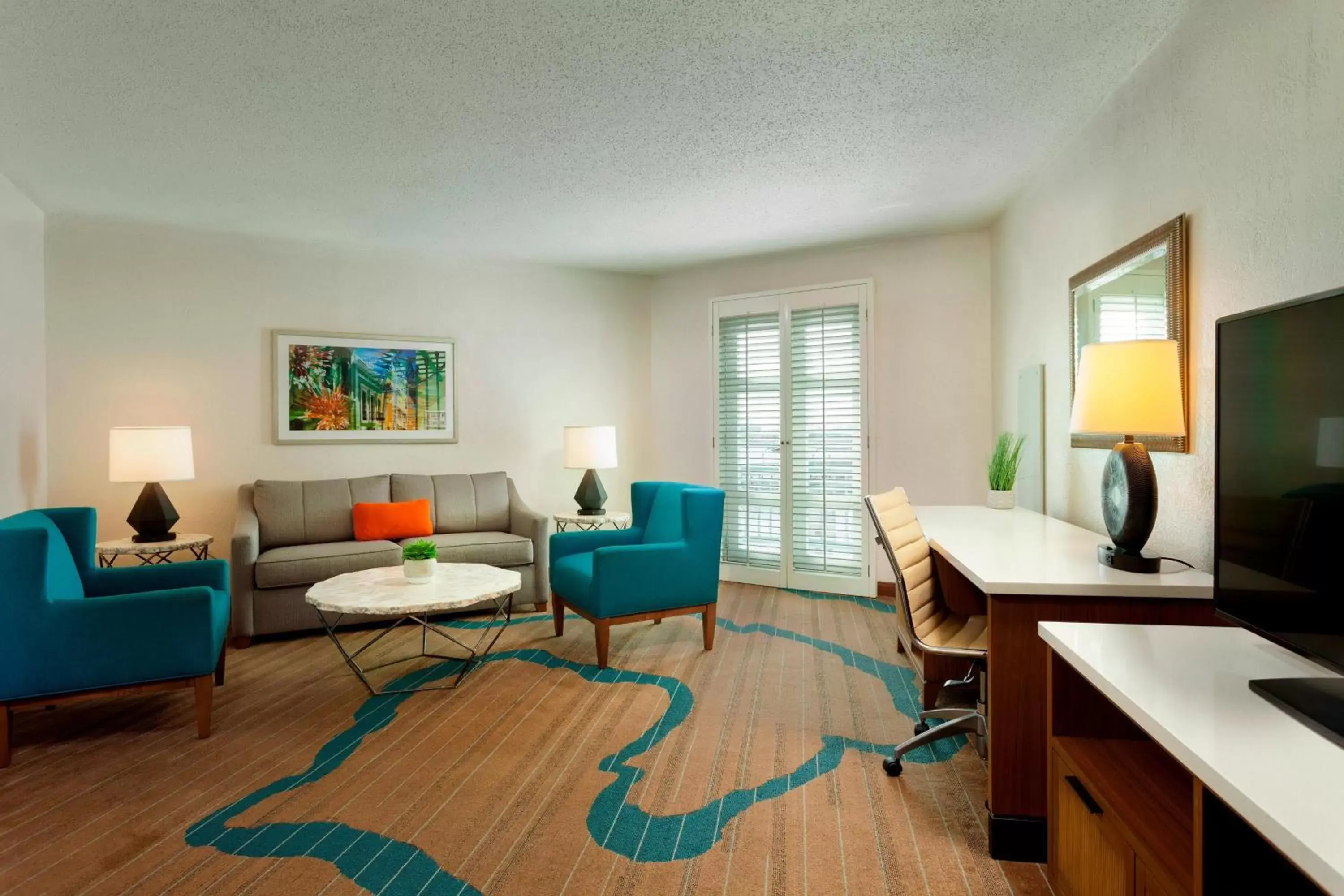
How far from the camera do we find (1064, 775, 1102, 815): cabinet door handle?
153 cm

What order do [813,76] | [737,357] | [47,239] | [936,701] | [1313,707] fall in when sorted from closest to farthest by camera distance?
[1313,707]
[813,76]
[936,701]
[47,239]
[737,357]

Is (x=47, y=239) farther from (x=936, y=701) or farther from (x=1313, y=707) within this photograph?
(x=1313, y=707)

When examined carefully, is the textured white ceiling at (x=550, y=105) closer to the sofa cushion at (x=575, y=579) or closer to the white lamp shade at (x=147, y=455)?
the white lamp shade at (x=147, y=455)

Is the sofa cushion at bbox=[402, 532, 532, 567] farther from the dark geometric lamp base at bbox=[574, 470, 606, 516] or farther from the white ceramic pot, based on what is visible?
the white ceramic pot

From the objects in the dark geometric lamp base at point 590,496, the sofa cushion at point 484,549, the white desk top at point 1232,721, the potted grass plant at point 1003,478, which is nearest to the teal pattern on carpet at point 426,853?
the white desk top at point 1232,721

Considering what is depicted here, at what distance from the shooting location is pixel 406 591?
127 inches

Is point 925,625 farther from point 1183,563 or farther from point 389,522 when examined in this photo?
point 389,522

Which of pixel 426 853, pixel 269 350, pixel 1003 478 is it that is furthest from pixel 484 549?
pixel 1003 478

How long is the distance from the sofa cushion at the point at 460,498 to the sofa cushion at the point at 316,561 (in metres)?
0.58

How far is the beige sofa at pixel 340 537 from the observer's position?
13.3ft

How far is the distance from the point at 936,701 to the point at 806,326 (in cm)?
295

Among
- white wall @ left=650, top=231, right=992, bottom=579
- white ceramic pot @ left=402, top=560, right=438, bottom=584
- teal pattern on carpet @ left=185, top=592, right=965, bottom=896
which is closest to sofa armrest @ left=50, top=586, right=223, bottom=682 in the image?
teal pattern on carpet @ left=185, top=592, right=965, bottom=896

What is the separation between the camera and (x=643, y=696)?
10.5 ft

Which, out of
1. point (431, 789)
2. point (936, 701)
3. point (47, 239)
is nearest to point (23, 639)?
point (431, 789)
